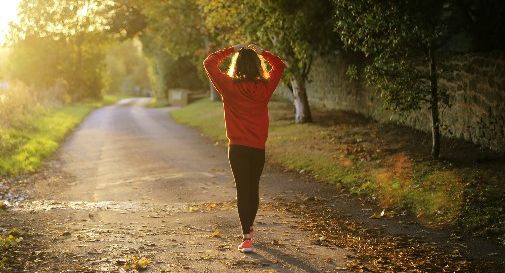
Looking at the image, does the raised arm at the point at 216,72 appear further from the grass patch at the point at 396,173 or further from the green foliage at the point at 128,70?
the green foliage at the point at 128,70

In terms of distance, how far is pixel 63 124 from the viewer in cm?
2728

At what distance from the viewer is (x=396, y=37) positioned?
35.9 feet

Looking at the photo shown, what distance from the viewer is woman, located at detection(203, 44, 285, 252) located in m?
6.44

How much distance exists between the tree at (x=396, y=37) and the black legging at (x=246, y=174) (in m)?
5.25

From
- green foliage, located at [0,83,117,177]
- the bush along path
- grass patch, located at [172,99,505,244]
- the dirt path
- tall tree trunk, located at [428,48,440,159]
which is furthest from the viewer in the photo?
green foliage, located at [0,83,117,177]

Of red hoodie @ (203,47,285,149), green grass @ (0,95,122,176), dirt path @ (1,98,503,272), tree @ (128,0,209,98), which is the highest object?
tree @ (128,0,209,98)

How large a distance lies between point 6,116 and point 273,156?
11216 mm

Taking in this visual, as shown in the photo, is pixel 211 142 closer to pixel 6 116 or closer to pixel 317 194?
pixel 6 116

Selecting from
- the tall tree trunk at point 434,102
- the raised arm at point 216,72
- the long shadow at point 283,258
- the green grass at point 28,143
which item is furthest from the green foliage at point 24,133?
the tall tree trunk at point 434,102

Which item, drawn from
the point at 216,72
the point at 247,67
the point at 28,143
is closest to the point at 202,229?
the point at 216,72

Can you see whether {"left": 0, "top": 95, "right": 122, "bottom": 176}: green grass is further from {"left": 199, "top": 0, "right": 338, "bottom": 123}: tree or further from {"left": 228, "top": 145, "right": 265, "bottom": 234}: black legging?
{"left": 228, "top": 145, "right": 265, "bottom": 234}: black legging

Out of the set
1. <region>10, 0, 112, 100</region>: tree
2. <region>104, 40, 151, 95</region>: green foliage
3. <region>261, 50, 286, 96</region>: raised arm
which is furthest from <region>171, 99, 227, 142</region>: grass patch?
<region>104, 40, 151, 95</region>: green foliage

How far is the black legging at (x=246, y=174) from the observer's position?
21.5 feet

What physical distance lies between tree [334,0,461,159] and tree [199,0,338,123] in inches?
232
